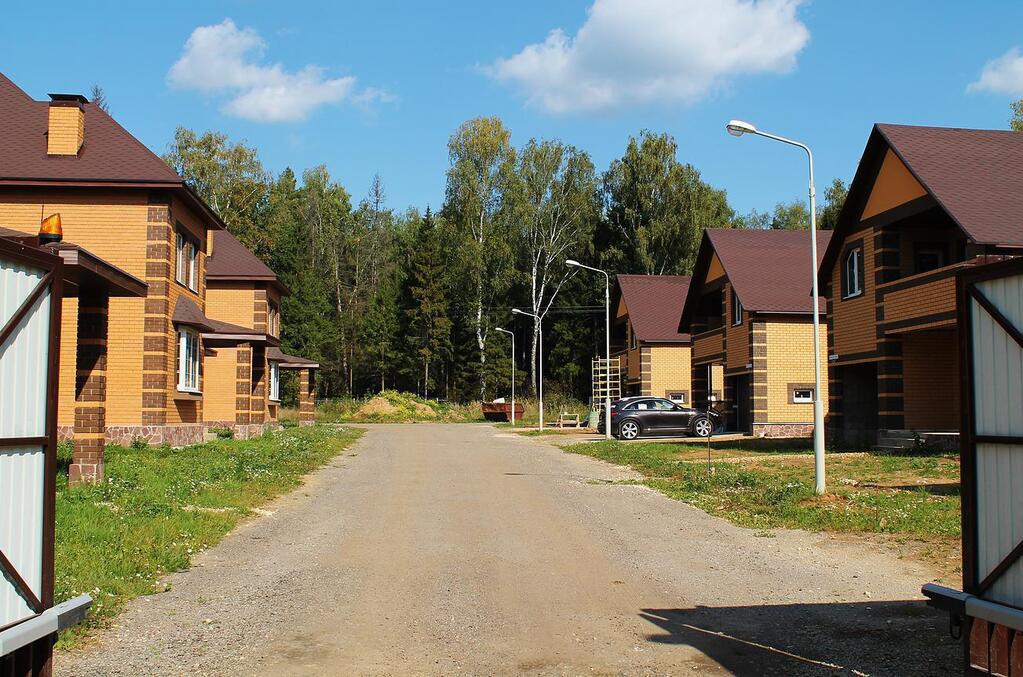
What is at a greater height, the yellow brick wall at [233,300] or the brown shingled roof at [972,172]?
the brown shingled roof at [972,172]

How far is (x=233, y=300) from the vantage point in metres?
37.0

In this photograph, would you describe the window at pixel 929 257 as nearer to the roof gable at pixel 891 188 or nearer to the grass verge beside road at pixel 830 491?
the roof gable at pixel 891 188

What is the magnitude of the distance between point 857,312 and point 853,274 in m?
1.33

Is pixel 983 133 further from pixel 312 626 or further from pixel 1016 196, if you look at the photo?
pixel 312 626

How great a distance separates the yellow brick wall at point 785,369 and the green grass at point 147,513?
59.5ft

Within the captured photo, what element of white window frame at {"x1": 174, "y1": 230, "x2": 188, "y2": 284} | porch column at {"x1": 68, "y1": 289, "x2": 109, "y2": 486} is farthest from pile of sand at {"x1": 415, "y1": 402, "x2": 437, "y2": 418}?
porch column at {"x1": 68, "y1": 289, "x2": 109, "y2": 486}

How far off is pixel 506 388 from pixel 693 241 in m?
17.7

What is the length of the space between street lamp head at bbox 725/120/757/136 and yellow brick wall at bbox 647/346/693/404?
107 feet

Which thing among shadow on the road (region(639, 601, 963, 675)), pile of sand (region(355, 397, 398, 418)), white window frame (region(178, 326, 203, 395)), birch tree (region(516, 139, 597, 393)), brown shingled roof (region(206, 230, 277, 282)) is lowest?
shadow on the road (region(639, 601, 963, 675))

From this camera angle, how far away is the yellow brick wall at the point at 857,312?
25.1m

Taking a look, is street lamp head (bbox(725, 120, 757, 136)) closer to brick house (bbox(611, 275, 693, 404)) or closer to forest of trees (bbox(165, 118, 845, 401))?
brick house (bbox(611, 275, 693, 404))

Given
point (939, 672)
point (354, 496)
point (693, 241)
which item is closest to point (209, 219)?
point (354, 496)

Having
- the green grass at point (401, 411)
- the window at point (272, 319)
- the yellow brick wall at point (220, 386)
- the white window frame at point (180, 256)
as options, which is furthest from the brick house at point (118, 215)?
the green grass at point (401, 411)

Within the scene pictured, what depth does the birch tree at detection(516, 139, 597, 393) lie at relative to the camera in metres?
63.6
